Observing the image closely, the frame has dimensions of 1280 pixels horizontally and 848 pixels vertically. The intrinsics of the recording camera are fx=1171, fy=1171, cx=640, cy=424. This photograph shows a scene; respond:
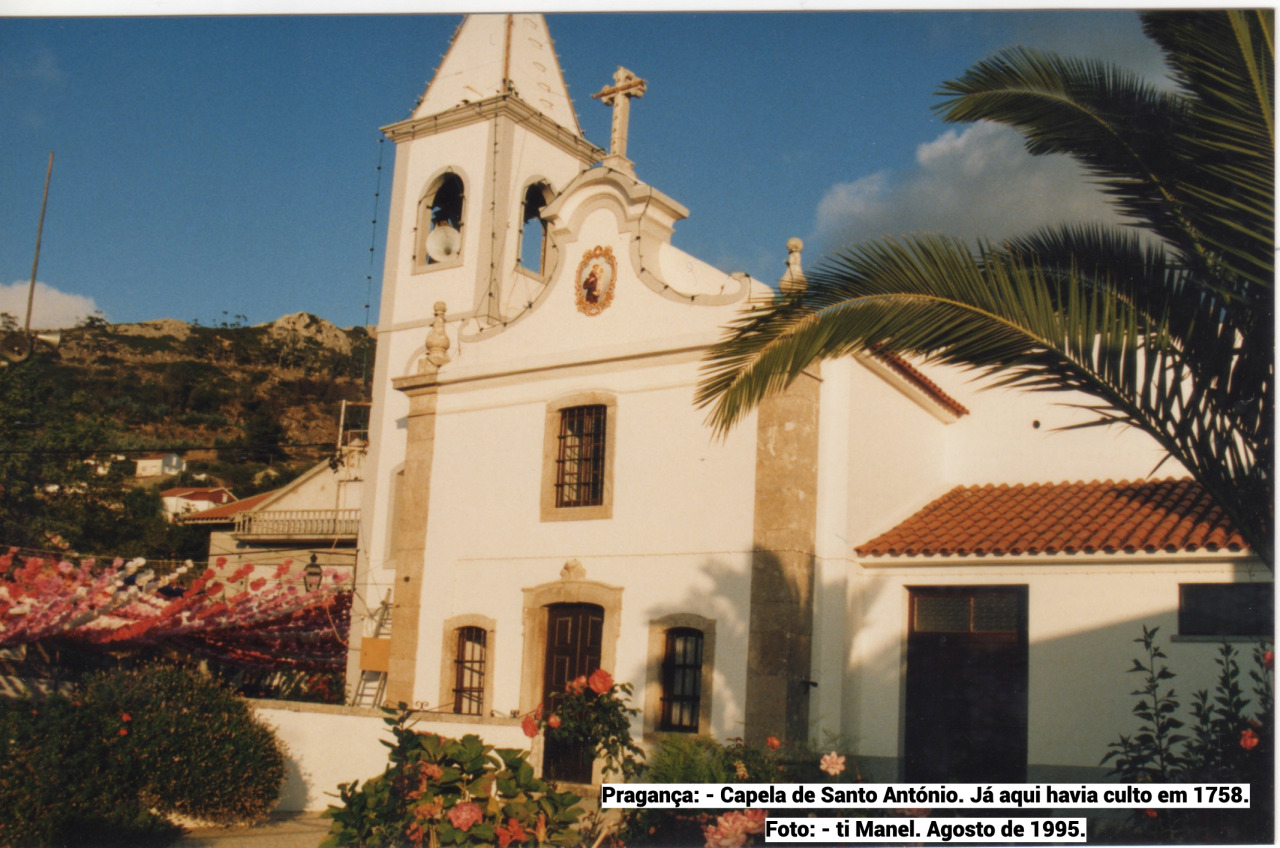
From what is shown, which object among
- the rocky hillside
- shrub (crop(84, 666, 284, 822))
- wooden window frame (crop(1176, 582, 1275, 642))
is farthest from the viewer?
the rocky hillside

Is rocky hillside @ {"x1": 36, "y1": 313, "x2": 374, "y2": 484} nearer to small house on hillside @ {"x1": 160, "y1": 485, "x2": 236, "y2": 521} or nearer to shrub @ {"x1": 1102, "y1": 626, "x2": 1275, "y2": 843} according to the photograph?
small house on hillside @ {"x1": 160, "y1": 485, "x2": 236, "y2": 521}

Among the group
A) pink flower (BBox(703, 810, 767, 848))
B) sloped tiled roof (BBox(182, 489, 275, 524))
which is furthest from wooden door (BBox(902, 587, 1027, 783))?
sloped tiled roof (BBox(182, 489, 275, 524))

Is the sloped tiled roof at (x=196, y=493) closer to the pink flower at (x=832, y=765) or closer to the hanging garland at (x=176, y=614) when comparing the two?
the hanging garland at (x=176, y=614)

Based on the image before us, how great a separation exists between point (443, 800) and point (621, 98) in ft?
34.3

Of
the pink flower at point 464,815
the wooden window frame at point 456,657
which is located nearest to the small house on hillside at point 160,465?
the wooden window frame at point 456,657

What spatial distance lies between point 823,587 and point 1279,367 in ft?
22.4

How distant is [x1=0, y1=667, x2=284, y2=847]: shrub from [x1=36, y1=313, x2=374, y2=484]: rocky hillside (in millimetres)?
27589

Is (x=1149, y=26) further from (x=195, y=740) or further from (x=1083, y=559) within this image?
(x=195, y=740)

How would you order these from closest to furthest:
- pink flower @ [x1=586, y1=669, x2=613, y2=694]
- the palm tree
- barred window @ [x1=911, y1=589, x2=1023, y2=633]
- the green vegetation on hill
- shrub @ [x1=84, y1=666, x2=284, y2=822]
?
the palm tree, pink flower @ [x1=586, y1=669, x2=613, y2=694], shrub @ [x1=84, y1=666, x2=284, y2=822], barred window @ [x1=911, y1=589, x2=1023, y2=633], the green vegetation on hill

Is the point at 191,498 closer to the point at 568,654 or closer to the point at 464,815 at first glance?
the point at 568,654

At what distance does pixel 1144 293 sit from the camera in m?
7.05

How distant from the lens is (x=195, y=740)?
36.3ft

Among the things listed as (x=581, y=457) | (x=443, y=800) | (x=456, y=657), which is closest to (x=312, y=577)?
(x=456, y=657)

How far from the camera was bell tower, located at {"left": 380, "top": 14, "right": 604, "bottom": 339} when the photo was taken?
1820 centimetres
